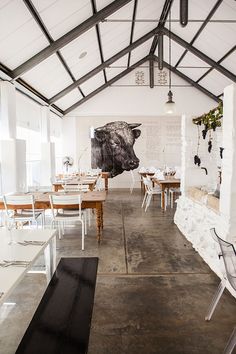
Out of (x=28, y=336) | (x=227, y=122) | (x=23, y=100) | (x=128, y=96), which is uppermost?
(x=128, y=96)

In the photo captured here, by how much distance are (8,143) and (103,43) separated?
3.70 meters

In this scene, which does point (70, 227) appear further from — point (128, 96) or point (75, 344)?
point (128, 96)

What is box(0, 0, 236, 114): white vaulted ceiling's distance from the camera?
484 cm

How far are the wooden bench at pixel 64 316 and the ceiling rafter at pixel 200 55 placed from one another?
7.42 m

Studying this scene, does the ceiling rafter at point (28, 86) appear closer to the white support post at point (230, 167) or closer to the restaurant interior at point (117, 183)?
the restaurant interior at point (117, 183)

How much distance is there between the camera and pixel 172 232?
199 inches

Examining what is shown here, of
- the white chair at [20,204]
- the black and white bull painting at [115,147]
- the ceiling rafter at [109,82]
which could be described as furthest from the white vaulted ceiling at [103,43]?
the white chair at [20,204]

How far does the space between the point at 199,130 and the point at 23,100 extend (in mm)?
4148

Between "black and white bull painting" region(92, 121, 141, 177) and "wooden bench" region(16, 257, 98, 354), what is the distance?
8563 mm

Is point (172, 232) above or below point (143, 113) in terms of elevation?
below

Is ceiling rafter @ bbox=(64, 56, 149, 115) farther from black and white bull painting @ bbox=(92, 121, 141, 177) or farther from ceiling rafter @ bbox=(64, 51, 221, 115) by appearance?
black and white bull painting @ bbox=(92, 121, 141, 177)

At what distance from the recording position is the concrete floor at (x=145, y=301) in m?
2.19

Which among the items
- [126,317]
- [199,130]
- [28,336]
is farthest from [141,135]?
[28,336]

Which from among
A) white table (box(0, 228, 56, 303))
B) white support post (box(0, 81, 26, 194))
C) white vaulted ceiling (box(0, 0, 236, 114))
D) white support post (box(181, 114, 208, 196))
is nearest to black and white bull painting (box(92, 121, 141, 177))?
white vaulted ceiling (box(0, 0, 236, 114))
